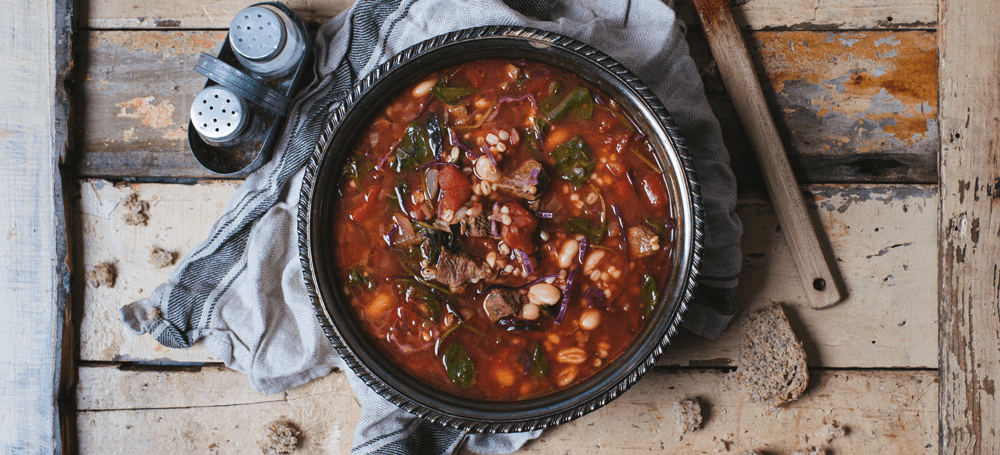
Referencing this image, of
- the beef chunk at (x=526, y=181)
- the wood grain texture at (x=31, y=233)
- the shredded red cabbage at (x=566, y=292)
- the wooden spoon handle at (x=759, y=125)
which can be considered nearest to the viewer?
the beef chunk at (x=526, y=181)

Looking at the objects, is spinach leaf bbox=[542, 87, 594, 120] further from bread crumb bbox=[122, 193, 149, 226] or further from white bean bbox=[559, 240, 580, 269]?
bread crumb bbox=[122, 193, 149, 226]

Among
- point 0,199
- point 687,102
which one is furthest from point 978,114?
point 0,199

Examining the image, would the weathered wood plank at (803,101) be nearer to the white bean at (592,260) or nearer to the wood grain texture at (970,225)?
the wood grain texture at (970,225)

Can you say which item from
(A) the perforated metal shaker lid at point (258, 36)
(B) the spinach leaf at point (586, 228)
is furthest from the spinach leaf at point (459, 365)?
(A) the perforated metal shaker lid at point (258, 36)

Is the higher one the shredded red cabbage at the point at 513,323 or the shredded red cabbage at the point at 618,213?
the shredded red cabbage at the point at 618,213

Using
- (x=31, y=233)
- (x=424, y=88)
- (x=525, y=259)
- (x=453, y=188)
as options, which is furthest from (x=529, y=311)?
(x=31, y=233)
